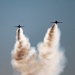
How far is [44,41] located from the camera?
26.8 metres

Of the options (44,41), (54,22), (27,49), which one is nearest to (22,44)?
(27,49)

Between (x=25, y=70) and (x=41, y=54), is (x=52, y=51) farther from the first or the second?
(x=25, y=70)

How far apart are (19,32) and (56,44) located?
14.1 ft

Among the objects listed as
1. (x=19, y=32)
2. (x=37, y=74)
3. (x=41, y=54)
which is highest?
(x=19, y=32)

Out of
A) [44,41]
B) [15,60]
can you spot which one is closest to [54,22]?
[44,41]

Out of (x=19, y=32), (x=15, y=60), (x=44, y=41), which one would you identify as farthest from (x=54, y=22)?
(x=15, y=60)

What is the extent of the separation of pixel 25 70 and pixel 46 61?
8.37 feet

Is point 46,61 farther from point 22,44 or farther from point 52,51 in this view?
point 22,44

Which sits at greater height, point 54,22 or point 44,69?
point 54,22

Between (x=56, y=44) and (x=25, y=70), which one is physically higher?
(x=56, y=44)

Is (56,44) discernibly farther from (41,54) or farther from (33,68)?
(33,68)

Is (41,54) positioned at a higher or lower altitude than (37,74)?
higher

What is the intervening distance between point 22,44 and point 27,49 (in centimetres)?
78

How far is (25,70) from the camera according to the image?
89.7 feet
